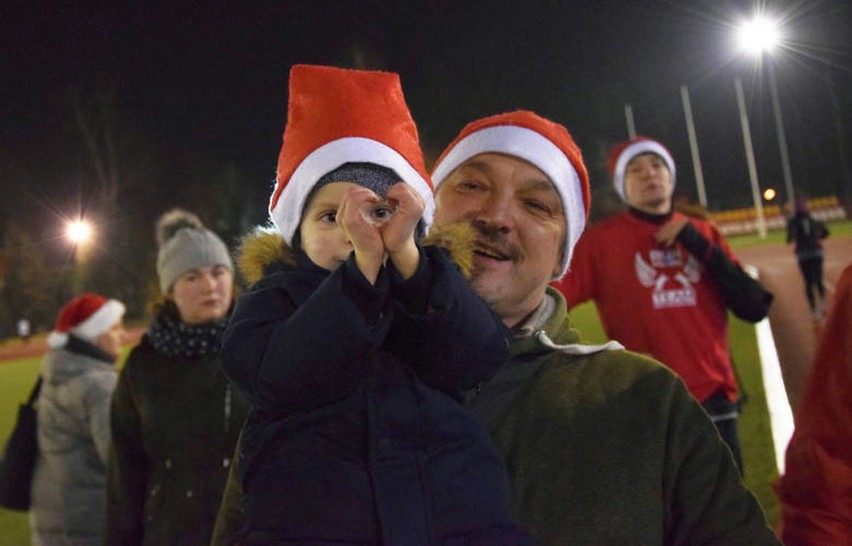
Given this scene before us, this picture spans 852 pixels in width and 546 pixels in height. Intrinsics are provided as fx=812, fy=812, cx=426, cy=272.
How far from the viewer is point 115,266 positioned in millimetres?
46312

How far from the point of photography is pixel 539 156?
7.67 ft

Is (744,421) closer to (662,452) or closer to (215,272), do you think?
(215,272)

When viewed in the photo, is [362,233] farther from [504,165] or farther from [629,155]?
[629,155]

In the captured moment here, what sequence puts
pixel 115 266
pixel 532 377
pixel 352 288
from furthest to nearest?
pixel 115 266 < pixel 532 377 < pixel 352 288

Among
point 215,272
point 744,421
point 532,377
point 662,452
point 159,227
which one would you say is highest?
point 159,227

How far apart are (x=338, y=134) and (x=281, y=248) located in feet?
1.16

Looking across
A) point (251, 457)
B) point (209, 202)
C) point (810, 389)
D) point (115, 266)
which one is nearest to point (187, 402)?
point (251, 457)

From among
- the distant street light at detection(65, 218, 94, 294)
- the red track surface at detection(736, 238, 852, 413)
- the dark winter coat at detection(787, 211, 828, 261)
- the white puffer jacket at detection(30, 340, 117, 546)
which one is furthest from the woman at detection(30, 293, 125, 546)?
the distant street light at detection(65, 218, 94, 294)

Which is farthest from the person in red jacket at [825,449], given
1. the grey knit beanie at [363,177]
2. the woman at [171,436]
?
the woman at [171,436]

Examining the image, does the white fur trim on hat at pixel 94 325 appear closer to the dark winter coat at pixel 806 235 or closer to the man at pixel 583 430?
the man at pixel 583 430

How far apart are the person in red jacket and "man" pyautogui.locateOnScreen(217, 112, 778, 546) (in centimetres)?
25

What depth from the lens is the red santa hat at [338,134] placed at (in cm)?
205

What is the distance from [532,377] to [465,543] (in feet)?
1.68

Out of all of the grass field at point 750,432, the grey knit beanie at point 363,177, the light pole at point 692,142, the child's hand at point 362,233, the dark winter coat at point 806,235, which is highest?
the light pole at point 692,142
